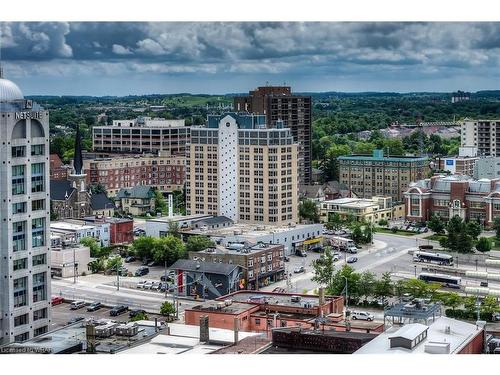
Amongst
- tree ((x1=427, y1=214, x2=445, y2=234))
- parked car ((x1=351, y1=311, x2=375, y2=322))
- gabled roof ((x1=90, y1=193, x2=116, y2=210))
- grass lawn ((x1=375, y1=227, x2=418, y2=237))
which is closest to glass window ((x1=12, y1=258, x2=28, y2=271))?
parked car ((x1=351, y1=311, x2=375, y2=322))

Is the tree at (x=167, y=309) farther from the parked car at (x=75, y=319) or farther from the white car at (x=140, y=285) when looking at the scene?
the white car at (x=140, y=285)

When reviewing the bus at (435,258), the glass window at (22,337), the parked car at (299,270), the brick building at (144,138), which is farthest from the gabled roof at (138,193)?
the glass window at (22,337)

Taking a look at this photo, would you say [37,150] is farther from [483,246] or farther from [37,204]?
[483,246]

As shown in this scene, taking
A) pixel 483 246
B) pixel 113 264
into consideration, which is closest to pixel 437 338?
pixel 113 264

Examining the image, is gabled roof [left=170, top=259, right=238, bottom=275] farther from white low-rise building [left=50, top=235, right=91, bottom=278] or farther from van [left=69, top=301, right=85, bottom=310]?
white low-rise building [left=50, top=235, right=91, bottom=278]

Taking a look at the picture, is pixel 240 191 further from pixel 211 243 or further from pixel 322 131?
pixel 322 131

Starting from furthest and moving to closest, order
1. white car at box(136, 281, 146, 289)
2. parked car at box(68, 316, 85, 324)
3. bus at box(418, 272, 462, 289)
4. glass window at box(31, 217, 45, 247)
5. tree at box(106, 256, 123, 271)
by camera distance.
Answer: tree at box(106, 256, 123, 271) → bus at box(418, 272, 462, 289) → white car at box(136, 281, 146, 289) → parked car at box(68, 316, 85, 324) → glass window at box(31, 217, 45, 247)

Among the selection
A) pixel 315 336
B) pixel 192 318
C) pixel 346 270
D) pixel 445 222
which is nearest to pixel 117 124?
pixel 445 222
